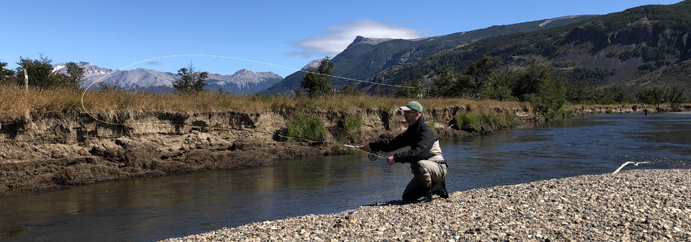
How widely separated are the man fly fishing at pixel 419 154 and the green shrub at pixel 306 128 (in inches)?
427

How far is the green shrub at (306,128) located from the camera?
18.4 meters

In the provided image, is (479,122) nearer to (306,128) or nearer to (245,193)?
(306,128)

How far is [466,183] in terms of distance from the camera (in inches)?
448

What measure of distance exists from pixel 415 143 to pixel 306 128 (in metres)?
11.8

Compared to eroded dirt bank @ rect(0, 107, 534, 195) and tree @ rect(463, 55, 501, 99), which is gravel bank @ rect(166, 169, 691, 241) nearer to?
eroded dirt bank @ rect(0, 107, 534, 195)

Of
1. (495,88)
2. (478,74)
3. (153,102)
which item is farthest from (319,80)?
(153,102)

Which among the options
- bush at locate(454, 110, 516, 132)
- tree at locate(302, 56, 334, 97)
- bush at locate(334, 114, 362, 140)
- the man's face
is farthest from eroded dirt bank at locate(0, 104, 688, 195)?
tree at locate(302, 56, 334, 97)

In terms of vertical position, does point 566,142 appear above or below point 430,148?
below

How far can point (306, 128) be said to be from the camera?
18797 millimetres

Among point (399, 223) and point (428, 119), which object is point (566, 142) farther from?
point (399, 223)

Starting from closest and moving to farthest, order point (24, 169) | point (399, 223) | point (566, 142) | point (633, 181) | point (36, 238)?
1. point (399, 223)
2. point (36, 238)
3. point (633, 181)
4. point (24, 169)
5. point (566, 142)

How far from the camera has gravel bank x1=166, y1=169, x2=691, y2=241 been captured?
18.6ft

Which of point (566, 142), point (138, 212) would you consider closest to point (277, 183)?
point (138, 212)

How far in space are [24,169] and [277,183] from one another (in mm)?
6066
